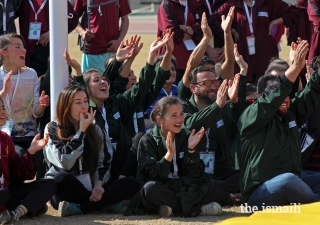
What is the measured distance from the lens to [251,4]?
10.2 metres

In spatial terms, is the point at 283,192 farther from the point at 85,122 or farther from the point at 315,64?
the point at 85,122

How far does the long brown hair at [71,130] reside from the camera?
700cm

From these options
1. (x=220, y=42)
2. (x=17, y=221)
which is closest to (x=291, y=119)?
(x=17, y=221)

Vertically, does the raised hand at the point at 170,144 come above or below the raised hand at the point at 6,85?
below

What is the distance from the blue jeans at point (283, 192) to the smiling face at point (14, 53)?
2.77 metres

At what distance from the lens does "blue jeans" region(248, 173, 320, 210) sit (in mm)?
6492

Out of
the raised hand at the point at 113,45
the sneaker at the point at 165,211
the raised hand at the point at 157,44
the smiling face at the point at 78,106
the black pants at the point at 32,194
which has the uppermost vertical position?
the raised hand at the point at 157,44

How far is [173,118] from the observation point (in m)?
7.01

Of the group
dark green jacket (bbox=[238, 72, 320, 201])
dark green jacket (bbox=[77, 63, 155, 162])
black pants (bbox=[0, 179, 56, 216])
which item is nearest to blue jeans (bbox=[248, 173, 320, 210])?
dark green jacket (bbox=[238, 72, 320, 201])

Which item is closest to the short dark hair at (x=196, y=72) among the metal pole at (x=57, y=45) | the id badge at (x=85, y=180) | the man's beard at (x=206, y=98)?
the man's beard at (x=206, y=98)

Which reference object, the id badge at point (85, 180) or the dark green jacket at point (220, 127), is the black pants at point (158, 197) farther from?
the dark green jacket at point (220, 127)

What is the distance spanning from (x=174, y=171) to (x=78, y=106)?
1.02m

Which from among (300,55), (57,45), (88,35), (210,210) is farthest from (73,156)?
(88,35)

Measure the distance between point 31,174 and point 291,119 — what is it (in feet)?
7.43
